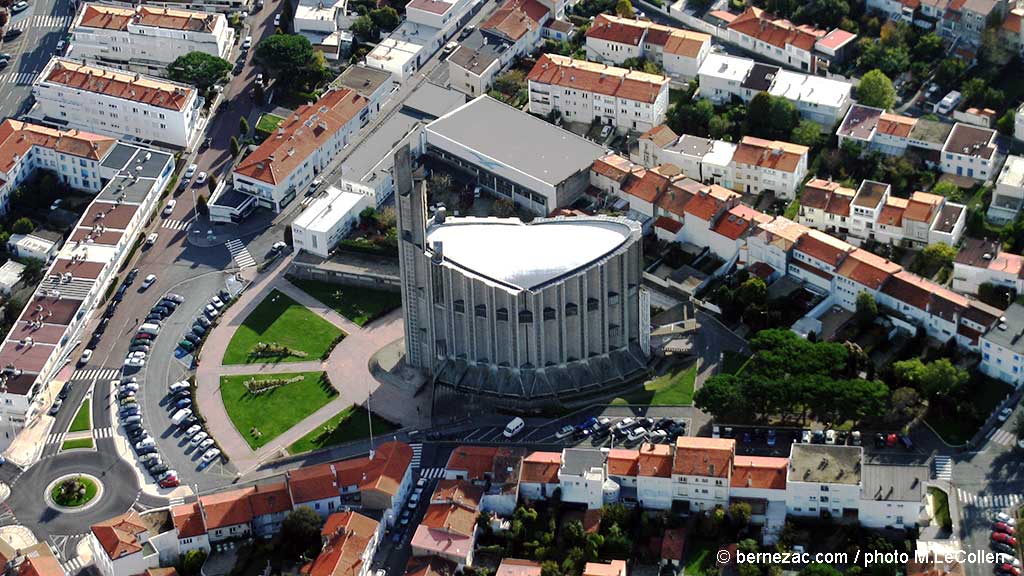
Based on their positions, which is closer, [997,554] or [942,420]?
[997,554]

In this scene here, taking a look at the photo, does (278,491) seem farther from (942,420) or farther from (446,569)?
(942,420)

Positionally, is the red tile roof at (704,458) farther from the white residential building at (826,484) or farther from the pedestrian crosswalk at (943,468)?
the pedestrian crosswalk at (943,468)

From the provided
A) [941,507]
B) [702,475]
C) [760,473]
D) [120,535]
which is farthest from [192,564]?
[941,507]

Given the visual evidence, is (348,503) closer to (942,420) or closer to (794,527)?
(794,527)

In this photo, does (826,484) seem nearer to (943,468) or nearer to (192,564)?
(943,468)

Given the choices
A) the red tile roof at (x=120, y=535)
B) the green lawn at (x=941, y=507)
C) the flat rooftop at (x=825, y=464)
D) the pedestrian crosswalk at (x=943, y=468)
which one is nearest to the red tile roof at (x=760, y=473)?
the flat rooftop at (x=825, y=464)

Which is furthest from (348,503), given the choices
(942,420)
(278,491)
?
(942,420)
